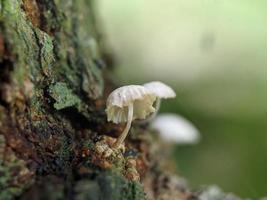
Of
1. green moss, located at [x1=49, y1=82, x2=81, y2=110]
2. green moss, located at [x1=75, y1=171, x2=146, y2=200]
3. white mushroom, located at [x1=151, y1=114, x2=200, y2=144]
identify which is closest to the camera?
green moss, located at [x1=75, y1=171, x2=146, y2=200]

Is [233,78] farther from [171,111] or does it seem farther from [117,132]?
[117,132]

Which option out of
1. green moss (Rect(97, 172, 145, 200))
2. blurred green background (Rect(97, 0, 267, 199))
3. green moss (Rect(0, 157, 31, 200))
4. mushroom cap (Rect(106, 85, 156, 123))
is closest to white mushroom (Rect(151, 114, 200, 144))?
blurred green background (Rect(97, 0, 267, 199))

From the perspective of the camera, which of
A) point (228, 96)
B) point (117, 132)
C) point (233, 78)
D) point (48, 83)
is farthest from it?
point (233, 78)

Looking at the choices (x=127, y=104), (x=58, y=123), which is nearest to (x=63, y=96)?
(x=58, y=123)

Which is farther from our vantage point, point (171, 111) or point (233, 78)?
point (233, 78)

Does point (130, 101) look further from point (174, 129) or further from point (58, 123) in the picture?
point (174, 129)

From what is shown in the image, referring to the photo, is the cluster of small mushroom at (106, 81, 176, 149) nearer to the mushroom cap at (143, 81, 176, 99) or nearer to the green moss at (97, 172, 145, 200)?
the mushroom cap at (143, 81, 176, 99)

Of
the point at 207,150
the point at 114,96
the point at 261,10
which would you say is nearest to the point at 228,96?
the point at 207,150
